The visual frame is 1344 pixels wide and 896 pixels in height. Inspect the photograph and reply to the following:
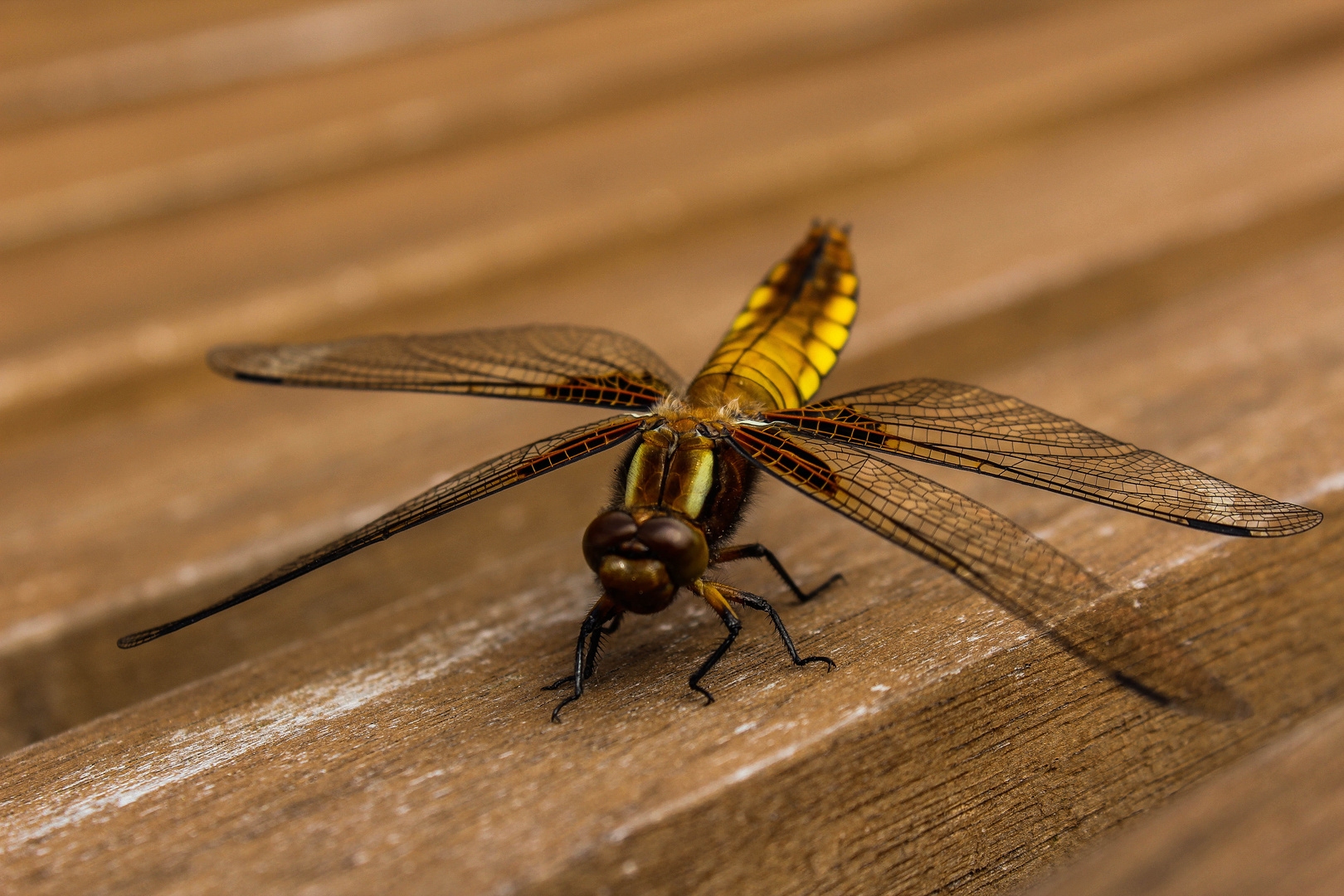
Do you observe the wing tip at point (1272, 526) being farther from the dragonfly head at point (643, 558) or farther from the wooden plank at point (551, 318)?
the wooden plank at point (551, 318)

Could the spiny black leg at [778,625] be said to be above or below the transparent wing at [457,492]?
below

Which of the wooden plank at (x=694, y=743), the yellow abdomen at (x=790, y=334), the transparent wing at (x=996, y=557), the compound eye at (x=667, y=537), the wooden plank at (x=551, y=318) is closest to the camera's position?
the wooden plank at (x=694, y=743)

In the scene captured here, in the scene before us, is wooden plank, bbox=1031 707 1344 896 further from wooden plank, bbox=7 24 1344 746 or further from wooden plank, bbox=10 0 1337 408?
wooden plank, bbox=10 0 1337 408

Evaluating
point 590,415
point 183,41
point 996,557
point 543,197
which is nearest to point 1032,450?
point 996,557

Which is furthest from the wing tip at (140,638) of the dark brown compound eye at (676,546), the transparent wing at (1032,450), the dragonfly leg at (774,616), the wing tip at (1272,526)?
the wing tip at (1272,526)

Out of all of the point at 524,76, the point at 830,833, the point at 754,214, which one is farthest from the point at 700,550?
the point at 524,76

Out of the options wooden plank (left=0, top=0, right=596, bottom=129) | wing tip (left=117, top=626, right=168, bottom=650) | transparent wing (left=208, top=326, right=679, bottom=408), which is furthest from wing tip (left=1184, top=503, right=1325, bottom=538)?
wooden plank (left=0, top=0, right=596, bottom=129)
